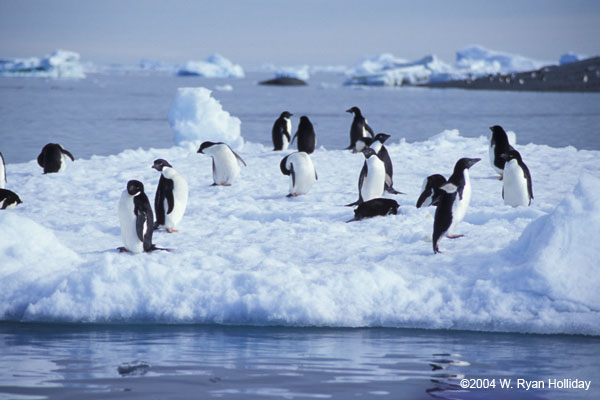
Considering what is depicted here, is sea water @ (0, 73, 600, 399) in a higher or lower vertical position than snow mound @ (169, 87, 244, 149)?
lower

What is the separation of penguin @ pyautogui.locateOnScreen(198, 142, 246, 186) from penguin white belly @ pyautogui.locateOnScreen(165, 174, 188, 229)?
8.85 feet

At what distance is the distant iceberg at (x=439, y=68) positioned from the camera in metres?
85.8

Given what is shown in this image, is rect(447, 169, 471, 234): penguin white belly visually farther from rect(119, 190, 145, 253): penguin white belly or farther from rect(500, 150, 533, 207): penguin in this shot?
rect(119, 190, 145, 253): penguin white belly

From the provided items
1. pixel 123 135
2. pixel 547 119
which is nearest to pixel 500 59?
pixel 547 119

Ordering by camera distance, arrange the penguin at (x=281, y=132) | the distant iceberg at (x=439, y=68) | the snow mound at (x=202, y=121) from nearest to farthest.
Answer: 1. the penguin at (x=281, y=132)
2. the snow mound at (x=202, y=121)
3. the distant iceberg at (x=439, y=68)

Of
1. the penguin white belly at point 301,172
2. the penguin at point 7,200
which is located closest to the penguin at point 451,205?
the penguin white belly at point 301,172

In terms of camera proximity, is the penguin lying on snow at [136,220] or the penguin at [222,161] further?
the penguin at [222,161]

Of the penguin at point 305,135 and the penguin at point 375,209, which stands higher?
the penguin at point 305,135

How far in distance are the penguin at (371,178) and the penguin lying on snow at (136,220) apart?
318 cm

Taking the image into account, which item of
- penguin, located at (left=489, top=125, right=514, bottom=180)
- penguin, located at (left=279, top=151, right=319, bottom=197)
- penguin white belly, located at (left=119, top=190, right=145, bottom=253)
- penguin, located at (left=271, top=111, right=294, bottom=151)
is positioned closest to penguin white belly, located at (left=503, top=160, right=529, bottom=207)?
penguin, located at (left=489, top=125, right=514, bottom=180)

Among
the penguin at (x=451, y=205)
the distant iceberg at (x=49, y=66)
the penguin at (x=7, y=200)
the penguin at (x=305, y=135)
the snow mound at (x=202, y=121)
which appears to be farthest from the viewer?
the distant iceberg at (x=49, y=66)

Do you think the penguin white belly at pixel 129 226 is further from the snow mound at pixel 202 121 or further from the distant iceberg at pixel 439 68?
the distant iceberg at pixel 439 68

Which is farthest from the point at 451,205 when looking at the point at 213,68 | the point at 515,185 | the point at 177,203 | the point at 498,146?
the point at 213,68

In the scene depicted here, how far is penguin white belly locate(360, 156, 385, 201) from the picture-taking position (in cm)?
877
